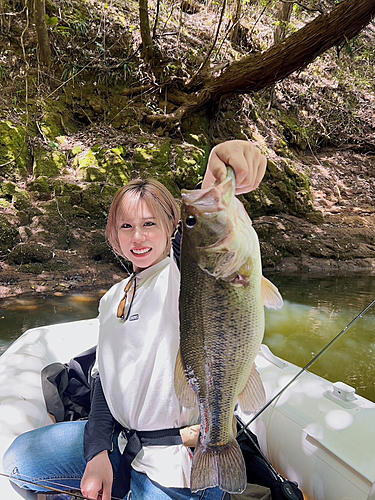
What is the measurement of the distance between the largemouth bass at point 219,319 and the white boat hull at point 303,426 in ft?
2.39

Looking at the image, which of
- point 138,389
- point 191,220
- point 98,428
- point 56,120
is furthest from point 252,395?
point 56,120

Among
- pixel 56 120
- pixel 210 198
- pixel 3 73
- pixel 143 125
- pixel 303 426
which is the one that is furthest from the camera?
pixel 143 125

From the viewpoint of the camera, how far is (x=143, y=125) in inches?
368

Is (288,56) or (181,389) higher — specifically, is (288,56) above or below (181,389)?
above

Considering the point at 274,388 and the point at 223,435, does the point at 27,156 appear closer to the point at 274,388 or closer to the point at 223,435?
the point at 274,388

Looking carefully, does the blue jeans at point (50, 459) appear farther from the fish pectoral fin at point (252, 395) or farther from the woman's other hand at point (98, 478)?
the fish pectoral fin at point (252, 395)

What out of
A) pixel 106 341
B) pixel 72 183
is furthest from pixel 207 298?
pixel 72 183

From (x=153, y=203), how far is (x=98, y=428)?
3.05ft

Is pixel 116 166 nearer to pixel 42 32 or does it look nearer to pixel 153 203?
pixel 42 32

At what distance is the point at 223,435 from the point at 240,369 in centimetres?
22

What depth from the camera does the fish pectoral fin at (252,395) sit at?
1122mm

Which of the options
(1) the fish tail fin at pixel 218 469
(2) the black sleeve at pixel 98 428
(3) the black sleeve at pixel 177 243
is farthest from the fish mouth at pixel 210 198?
(2) the black sleeve at pixel 98 428

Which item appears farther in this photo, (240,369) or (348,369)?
(348,369)

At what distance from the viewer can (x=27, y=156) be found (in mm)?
7828
